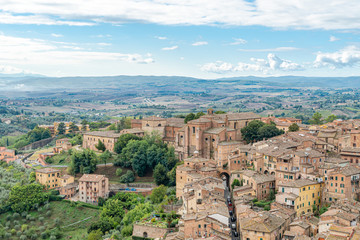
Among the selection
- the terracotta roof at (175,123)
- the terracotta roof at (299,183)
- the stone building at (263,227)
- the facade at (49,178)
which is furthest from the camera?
the terracotta roof at (175,123)

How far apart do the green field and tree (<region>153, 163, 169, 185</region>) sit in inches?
330

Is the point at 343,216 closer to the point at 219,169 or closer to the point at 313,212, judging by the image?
the point at 313,212

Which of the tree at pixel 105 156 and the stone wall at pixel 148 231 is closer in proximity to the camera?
the stone wall at pixel 148 231

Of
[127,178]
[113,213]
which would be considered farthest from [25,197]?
[113,213]

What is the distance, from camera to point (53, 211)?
50.5 metres

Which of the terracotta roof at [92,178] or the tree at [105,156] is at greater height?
the tree at [105,156]

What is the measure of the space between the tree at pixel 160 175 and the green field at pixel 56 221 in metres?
8.37

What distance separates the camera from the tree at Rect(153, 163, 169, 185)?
51938 mm

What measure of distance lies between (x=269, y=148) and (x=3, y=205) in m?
34.0

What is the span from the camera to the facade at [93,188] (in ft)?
168

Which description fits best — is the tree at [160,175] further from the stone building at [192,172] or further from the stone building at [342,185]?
the stone building at [342,185]

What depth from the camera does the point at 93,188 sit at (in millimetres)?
51312

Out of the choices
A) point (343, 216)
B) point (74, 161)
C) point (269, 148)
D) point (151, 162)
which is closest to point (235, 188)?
point (269, 148)

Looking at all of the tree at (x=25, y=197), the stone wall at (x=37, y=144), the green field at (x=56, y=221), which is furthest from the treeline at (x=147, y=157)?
the stone wall at (x=37, y=144)
